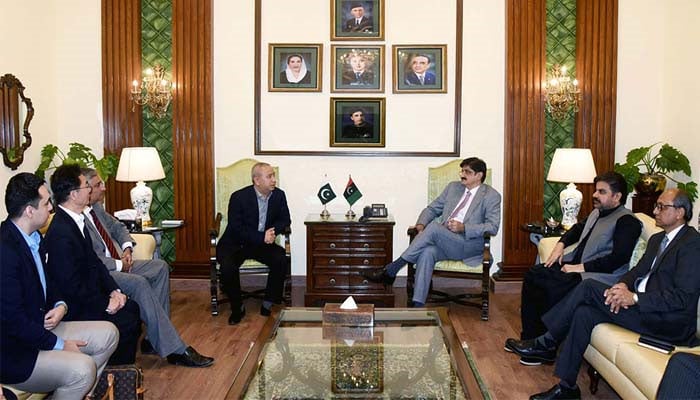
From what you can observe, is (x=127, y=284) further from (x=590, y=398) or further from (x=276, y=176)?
(x=590, y=398)

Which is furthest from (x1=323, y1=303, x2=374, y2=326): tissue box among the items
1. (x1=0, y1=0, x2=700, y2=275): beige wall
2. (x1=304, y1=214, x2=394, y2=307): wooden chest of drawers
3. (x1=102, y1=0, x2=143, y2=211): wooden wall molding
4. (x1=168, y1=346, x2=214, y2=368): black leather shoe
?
(x1=102, y1=0, x2=143, y2=211): wooden wall molding

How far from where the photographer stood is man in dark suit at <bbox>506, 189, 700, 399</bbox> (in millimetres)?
3871

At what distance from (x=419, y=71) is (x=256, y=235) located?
2.36m

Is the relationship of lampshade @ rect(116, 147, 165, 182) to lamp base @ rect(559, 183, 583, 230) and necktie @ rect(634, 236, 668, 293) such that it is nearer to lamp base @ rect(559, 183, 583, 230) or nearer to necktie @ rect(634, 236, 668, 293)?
lamp base @ rect(559, 183, 583, 230)

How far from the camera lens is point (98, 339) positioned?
3.77 meters

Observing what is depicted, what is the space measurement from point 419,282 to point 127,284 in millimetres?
2448

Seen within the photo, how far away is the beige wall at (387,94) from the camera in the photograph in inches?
271

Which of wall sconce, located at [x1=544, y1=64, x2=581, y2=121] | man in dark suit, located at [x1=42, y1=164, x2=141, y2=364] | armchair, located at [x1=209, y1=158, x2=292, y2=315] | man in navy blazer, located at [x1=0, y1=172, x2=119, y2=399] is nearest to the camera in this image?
man in navy blazer, located at [x1=0, y1=172, x2=119, y2=399]

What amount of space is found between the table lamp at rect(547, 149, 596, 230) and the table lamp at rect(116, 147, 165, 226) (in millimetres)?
3601

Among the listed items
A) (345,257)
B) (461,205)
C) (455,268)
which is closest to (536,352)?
(455,268)

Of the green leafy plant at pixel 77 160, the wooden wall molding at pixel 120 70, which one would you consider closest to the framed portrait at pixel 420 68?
the wooden wall molding at pixel 120 70

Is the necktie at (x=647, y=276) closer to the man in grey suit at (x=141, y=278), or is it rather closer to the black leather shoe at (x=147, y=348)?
the man in grey suit at (x=141, y=278)

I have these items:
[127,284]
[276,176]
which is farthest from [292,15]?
[127,284]

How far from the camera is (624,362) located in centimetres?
371
